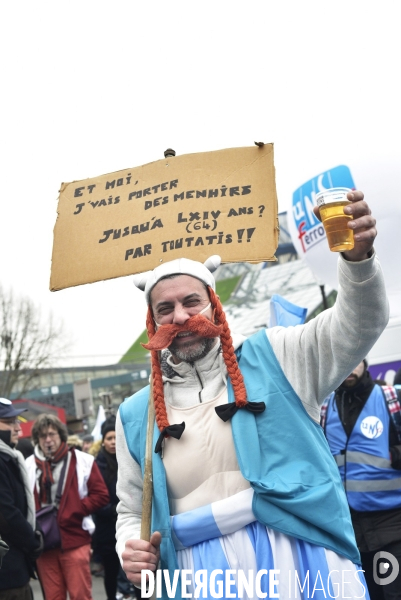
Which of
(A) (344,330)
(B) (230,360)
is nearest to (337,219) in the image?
(A) (344,330)

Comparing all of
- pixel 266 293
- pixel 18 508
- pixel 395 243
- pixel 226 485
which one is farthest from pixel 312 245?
pixel 266 293

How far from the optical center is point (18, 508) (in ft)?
16.5

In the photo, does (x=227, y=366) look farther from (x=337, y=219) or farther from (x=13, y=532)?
(x=13, y=532)

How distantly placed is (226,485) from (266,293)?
106 feet

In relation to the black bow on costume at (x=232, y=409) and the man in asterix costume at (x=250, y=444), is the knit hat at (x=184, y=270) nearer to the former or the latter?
the man in asterix costume at (x=250, y=444)

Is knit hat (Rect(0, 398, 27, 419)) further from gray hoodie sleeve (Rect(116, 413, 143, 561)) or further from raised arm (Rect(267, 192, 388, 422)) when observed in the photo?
raised arm (Rect(267, 192, 388, 422))

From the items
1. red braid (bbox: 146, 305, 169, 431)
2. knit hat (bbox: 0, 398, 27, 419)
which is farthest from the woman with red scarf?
red braid (bbox: 146, 305, 169, 431)

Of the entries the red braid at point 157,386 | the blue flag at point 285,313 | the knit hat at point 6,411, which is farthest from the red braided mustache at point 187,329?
the knit hat at point 6,411

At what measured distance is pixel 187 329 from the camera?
2.76 metres

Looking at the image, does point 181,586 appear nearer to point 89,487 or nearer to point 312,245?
point 89,487

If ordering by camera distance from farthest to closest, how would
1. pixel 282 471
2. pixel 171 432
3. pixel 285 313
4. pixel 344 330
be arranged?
1. pixel 285 313
2. pixel 171 432
3. pixel 282 471
4. pixel 344 330

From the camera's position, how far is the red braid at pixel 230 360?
262cm

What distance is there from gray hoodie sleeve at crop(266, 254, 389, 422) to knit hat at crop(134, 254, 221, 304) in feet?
1.20

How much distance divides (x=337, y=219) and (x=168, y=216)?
114cm
